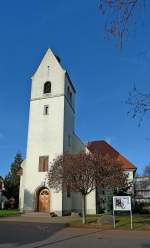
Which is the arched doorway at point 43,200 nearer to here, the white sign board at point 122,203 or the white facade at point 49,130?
the white facade at point 49,130

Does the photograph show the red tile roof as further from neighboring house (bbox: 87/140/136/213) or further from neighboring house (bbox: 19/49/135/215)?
neighboring house (bbox: 19/49/135/215)

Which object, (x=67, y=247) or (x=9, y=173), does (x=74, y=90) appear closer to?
(x=67, y=247)

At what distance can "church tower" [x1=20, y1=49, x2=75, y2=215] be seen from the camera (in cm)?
3484

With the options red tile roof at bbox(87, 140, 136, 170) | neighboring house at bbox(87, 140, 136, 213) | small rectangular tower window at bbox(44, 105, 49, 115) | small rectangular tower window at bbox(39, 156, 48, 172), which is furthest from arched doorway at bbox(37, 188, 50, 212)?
red tile roof at bbox(87, 140, 136, 170)

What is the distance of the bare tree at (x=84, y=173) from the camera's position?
25.4 meters

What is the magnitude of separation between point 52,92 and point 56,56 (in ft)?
20.9

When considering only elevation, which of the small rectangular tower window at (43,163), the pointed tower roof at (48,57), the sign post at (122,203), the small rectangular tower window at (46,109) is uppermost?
the pointed tower roof at (48,57)

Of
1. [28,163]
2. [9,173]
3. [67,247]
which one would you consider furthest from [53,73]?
[9,173]

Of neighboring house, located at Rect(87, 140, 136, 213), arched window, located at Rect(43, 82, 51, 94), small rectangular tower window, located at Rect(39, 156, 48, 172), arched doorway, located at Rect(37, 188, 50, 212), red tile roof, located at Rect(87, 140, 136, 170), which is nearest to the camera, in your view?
arched doorway, located at Rect(37, 188, 50, 212)

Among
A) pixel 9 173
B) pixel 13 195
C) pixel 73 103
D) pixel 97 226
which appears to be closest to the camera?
pixel 97 226

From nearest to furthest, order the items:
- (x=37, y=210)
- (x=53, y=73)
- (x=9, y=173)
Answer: (x=37, y=210) < (x=53, y=73) < (x=9, y=173)

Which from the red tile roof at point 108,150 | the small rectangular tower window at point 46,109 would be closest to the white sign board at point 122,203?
the small rectangular tower window at point 46,109

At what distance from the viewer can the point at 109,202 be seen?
35.6 meters

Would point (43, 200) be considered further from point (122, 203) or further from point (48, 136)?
point (122, 203)
